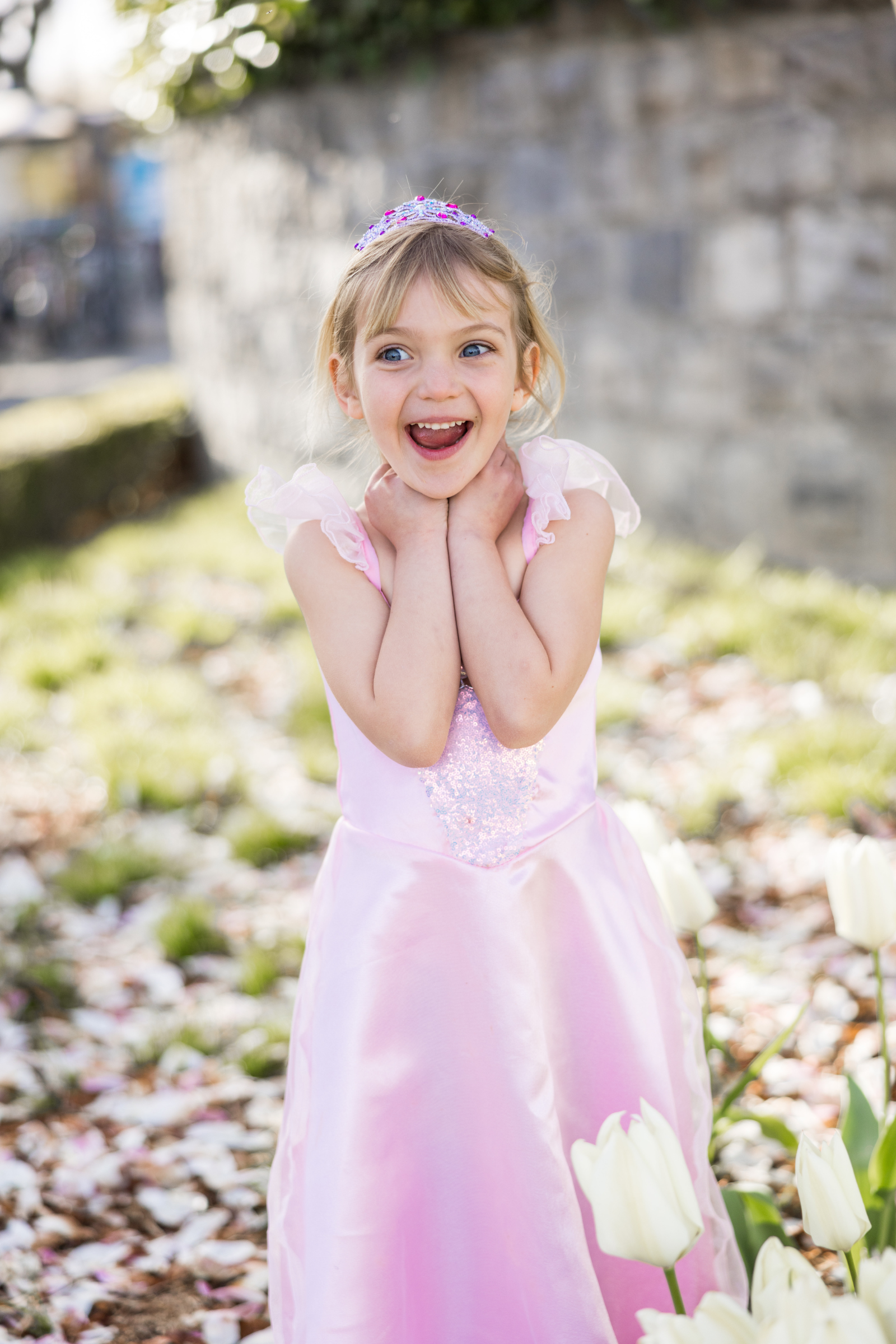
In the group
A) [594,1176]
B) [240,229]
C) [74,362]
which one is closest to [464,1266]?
[594,1176]

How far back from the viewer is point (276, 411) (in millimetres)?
7207

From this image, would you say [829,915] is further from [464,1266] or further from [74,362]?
[74,362]

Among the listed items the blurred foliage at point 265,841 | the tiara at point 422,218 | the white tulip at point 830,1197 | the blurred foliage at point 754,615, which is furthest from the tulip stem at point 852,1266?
the blurred foliage at point 754,615

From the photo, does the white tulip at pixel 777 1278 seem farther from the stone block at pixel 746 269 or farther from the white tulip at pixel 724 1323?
the stone block at pixel 746 269

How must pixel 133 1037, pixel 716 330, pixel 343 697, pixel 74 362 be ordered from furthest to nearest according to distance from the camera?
pixel 74 362
pixel 716 330
pixel 133 1037
pixel 343 697

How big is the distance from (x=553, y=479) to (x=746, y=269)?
371 centimetres

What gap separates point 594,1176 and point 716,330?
4557mm

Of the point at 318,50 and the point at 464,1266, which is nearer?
the point at 464,1266

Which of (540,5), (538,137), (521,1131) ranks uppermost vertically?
(540,5)

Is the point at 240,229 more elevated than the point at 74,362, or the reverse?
the point at 74,362

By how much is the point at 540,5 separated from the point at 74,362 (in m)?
10.6

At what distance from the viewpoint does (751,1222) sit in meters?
1.75

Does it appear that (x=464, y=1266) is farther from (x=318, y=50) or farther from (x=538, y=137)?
(x=318, y=50)

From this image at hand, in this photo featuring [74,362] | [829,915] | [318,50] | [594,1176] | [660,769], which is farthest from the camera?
[74,362]
